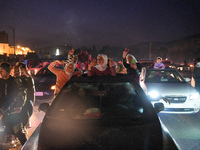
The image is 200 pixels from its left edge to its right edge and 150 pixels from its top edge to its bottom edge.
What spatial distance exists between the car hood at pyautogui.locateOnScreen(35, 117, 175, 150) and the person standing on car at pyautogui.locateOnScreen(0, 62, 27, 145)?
155 centimetres

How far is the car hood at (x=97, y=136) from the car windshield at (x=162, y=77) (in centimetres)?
577

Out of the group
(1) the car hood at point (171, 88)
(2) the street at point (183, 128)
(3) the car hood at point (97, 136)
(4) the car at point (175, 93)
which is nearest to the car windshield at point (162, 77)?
(4) the car at point (175, 93)

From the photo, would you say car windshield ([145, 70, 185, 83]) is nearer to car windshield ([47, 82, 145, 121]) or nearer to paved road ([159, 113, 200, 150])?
paved road ([159, 113, 200, 150])

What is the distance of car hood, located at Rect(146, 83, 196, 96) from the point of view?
6676 millimetres

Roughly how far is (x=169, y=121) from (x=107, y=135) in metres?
4.61

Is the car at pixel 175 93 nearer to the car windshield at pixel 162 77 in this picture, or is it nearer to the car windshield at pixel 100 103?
the car windshield at pixel 162 77

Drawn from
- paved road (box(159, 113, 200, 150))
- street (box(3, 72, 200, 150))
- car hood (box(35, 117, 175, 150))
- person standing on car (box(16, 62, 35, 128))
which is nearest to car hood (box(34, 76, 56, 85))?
street (box(3, 72, 200, 150))

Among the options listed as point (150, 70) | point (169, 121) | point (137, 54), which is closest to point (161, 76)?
point (150, 70)

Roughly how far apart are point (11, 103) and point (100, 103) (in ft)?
5.56

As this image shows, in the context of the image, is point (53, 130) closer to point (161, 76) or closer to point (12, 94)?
point (12, 94)

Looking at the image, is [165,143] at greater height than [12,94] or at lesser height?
lesser

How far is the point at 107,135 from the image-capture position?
2285 millimetres

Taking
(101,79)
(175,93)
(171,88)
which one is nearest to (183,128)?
(175,93)

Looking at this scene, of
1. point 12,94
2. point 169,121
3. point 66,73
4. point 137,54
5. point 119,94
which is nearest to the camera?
point 119,94
